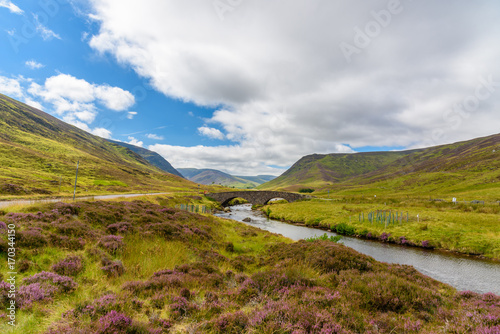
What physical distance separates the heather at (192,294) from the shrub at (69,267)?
3cm

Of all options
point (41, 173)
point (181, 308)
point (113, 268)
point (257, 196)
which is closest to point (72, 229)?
point (113, 268)

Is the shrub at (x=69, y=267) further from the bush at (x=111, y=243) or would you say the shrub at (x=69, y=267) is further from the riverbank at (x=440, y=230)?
the riverbank at (x=440, y=230)

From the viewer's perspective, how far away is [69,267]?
8.02 metres

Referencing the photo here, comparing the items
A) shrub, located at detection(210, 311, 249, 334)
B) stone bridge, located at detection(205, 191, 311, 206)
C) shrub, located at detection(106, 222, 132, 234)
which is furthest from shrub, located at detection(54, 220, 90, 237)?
stone bridge, located at detection(205, 191, 311, 206)

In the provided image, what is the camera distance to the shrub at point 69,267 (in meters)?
7.82

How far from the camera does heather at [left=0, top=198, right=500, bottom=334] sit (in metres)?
5.24

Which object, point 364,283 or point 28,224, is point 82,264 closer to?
point 28,224

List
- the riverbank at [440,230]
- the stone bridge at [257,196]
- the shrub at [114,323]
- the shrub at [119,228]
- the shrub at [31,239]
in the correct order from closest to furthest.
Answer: the shrub at [114,323] < the shrub at [31,239] < the shrub at [119,228] < the riverbank at [440,230] < the stone bridge at [257,196]

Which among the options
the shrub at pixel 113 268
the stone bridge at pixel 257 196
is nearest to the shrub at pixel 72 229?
the shrub at pixel 113 268

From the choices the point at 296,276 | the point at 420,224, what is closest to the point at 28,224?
the point at 296,276

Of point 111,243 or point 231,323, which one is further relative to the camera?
point 111,243

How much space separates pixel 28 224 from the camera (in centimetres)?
1065

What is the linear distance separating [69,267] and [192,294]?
195 inches

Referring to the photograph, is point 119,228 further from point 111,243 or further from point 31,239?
point 31,239
